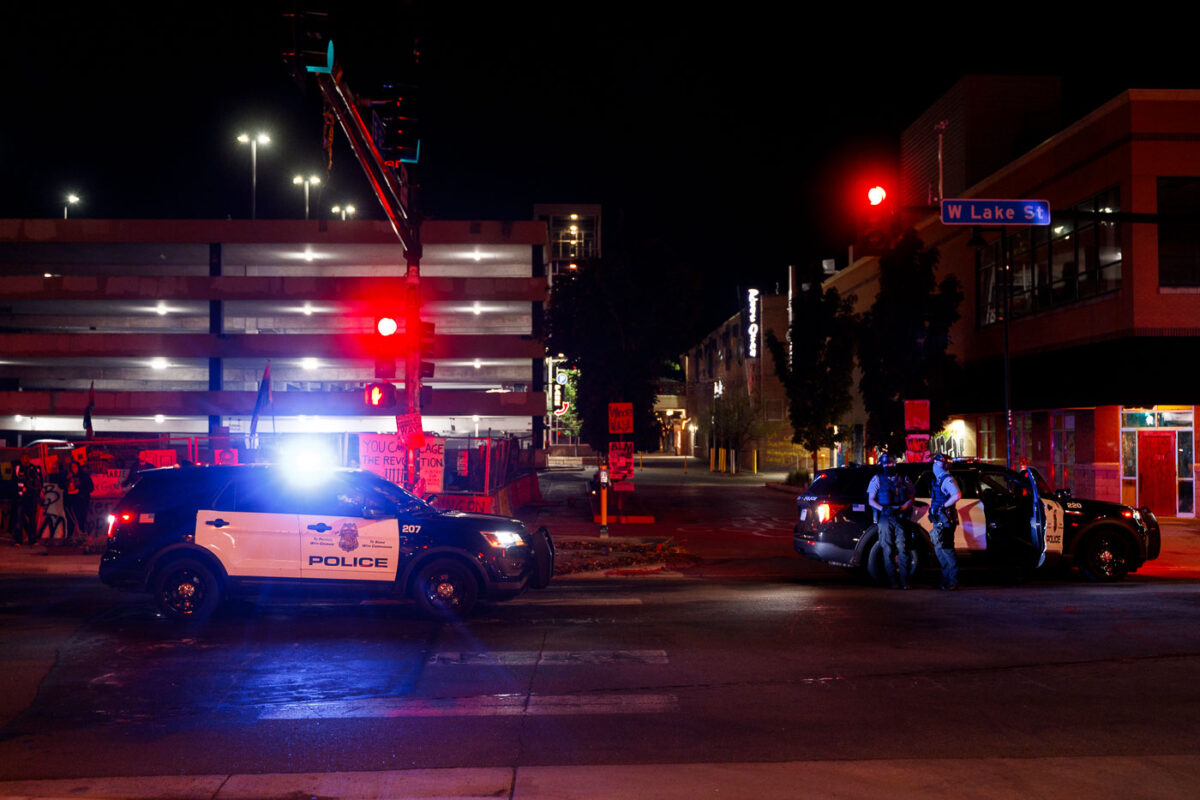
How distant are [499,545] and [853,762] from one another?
5.69 metres

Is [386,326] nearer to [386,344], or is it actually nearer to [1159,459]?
[386,344]

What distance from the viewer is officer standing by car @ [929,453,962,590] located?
1279 cm

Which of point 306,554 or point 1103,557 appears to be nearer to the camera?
point 306,554

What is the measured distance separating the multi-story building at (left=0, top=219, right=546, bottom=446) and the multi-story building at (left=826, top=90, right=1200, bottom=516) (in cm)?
2806

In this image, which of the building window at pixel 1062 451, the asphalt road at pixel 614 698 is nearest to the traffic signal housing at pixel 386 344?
the asphalt road at pixel 614 698

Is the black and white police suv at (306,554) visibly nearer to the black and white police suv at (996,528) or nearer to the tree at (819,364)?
the black and white police suv at (996,528)

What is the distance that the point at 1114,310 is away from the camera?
73.3 ft

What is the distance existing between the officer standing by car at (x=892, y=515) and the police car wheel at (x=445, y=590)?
18.9ft

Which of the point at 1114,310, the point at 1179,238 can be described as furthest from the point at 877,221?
the point at 1179,238

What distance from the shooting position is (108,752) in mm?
6070

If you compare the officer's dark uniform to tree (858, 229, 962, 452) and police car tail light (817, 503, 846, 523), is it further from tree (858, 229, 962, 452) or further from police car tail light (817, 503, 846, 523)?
tree (858, 229, 962, 452)

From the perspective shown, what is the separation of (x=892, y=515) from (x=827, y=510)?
1.06 meters

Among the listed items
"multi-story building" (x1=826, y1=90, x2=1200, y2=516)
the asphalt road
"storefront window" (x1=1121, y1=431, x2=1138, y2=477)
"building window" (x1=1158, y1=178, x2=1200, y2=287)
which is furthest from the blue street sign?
"storefront window" (x1=1121, y1=431, x2=1138, y2=477)

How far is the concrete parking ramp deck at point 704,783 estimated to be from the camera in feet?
17.2
